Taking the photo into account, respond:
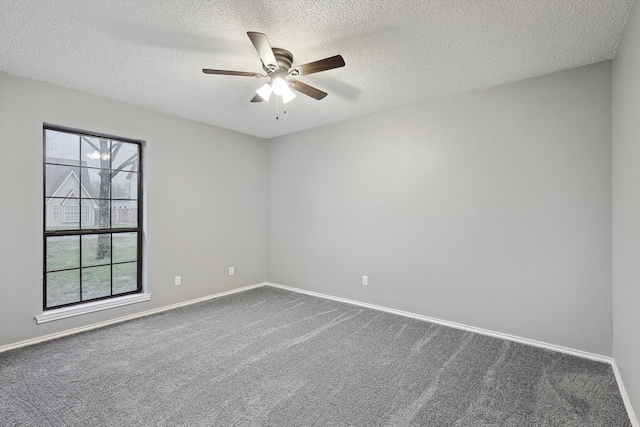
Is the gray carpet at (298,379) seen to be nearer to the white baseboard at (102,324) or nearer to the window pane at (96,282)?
the white baseboard at (102,324)

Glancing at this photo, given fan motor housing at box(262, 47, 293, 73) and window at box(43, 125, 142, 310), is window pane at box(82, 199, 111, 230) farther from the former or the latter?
fan motor housing at box(262, 47, 293, 73)

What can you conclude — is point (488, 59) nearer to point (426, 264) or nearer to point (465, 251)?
point (465, 251)

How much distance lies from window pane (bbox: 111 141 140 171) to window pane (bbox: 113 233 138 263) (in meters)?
0.80

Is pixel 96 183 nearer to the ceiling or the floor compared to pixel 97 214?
nearer to the ceiling

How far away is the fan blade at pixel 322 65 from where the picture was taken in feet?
6.72

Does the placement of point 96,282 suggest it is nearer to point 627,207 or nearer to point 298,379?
point 298,379

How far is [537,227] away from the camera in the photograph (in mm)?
2842

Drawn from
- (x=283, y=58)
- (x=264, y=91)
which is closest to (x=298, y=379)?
(x=264, y=91)

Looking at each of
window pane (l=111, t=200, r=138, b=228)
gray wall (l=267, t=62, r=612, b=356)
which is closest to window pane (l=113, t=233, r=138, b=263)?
window pane (l=111, t=200, r=138, b=228)

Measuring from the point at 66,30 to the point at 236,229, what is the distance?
3.06m

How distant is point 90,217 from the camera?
339 centimetres

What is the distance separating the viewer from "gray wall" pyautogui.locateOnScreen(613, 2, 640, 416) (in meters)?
1.82

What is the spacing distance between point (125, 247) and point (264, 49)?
9.76 ft

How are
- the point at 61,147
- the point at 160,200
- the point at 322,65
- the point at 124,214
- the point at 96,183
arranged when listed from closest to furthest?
1. the point at 322,65
2. the point at 61,147
3. the point at 96,183
4. the point at 124,214
5. the point at 160,200
